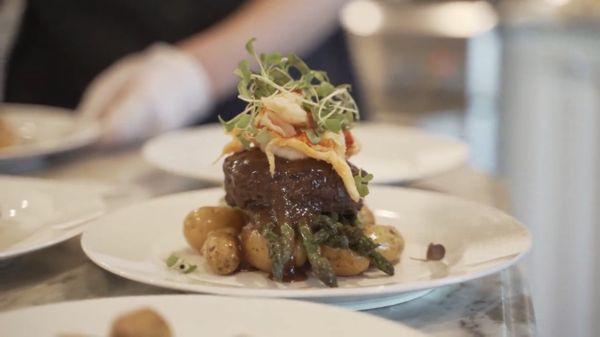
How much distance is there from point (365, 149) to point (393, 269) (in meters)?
0.83

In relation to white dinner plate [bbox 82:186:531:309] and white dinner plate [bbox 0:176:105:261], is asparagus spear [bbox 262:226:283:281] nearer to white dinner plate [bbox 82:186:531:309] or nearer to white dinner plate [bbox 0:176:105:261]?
white dinner plate [bbox 82:186:531:309]

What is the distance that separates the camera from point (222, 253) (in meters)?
1.05

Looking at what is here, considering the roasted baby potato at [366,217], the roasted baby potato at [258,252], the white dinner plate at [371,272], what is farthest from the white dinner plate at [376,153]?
the roasted baby potato at [258,252]

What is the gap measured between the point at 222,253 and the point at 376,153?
0.86 m

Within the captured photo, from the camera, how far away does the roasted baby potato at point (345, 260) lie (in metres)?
1.04

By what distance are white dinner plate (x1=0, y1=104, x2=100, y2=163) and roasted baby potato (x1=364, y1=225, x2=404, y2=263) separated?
0.90m

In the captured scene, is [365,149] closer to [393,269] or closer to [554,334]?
[393,269]

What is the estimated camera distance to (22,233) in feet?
3.95

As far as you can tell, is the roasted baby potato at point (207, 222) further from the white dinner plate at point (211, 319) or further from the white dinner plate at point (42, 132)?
the white dinner plate at point (42, 132)

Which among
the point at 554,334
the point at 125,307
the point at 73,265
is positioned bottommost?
the point at 554,334

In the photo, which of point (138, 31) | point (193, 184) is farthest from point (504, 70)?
point (193, 184)

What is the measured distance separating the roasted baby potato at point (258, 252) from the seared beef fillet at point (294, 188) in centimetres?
4

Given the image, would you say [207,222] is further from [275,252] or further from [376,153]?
[376,153]

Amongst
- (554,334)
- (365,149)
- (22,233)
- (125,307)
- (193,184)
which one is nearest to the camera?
(125,307)
